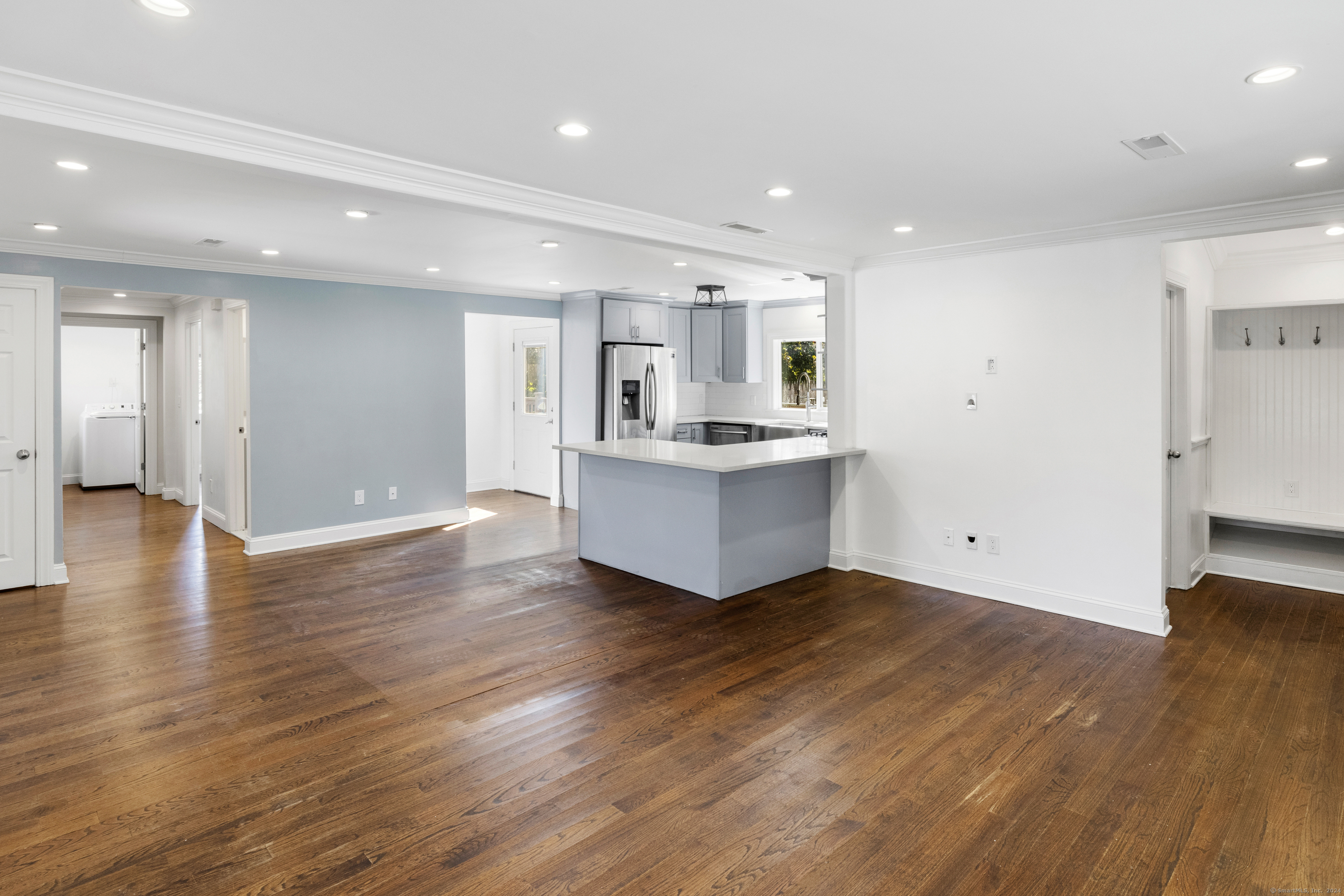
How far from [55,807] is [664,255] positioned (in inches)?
168

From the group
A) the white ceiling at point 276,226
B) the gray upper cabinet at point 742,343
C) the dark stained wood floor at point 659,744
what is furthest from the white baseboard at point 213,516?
the gray upper cabinet at point 742,343

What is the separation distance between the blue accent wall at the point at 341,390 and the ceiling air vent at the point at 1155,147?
5542 mm

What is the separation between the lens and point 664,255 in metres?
5.21

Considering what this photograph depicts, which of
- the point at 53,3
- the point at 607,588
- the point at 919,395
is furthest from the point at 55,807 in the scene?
the point at 919,395

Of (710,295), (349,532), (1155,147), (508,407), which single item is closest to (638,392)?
(710,295)

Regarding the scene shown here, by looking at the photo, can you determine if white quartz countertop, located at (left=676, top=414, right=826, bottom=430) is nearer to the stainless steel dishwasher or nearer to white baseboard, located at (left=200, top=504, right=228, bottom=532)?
the stainless steel dishwasher

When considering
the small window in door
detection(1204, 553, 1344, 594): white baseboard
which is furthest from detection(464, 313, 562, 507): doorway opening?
detection(1204, 553, 1344, 594): white baseboard

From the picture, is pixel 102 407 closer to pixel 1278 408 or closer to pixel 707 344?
pixel 707 344

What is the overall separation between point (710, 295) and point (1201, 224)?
14.2 feet

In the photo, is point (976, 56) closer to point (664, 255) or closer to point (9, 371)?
point (664, 255)

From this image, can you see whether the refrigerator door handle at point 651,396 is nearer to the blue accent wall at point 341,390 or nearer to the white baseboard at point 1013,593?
the blue accent wall at point 341,390

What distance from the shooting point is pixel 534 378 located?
28.1 ft

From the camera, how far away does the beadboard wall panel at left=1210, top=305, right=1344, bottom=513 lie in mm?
4727

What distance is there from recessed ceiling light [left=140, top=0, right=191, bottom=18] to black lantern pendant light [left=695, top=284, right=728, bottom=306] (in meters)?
5.41
